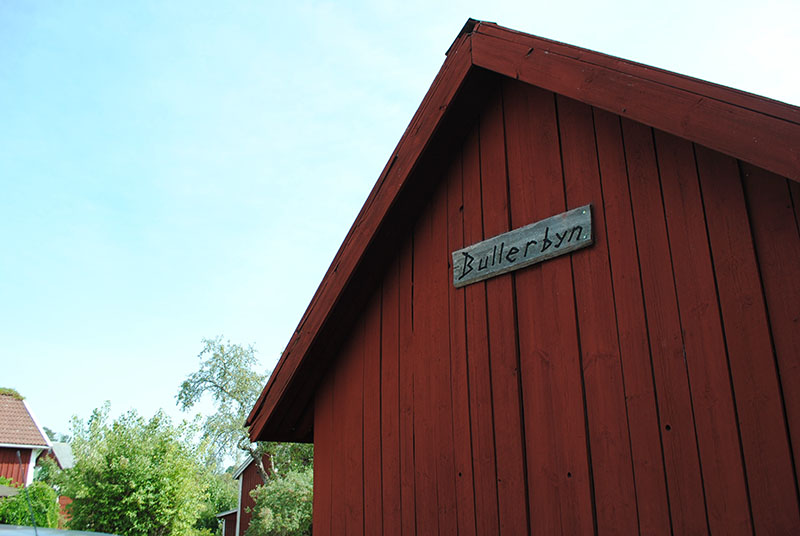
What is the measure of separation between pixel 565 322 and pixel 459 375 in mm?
828

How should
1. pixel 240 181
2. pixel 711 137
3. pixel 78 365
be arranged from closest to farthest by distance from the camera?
pixel 711 137
pixel 240 181
pixel 78 365

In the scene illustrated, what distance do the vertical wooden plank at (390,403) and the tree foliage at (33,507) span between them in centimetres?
1972

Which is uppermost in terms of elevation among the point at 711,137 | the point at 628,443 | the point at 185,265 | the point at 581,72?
the point at 185,265

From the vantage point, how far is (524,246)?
3.65 metres

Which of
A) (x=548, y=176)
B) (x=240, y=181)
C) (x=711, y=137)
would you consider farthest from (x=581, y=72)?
(x=240, y=181)

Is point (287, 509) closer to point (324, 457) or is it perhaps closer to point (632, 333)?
point (324, 457)

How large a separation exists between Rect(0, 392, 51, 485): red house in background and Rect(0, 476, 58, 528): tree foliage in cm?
373

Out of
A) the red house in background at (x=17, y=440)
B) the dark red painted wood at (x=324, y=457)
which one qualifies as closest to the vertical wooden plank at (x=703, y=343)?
the dark red painted wood at (x=324, y=457)

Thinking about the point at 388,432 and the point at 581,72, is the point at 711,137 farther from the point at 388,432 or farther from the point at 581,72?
the point at 388,432

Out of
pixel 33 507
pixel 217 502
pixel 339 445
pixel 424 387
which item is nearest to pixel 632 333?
pixel 424 387

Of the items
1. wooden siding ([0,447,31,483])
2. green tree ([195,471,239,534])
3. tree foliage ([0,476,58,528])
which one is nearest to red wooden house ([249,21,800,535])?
tree foliage ([0,476,58,528])

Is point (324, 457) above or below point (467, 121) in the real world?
below

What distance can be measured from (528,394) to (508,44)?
2.10 meters

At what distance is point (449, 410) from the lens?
12.7ft
